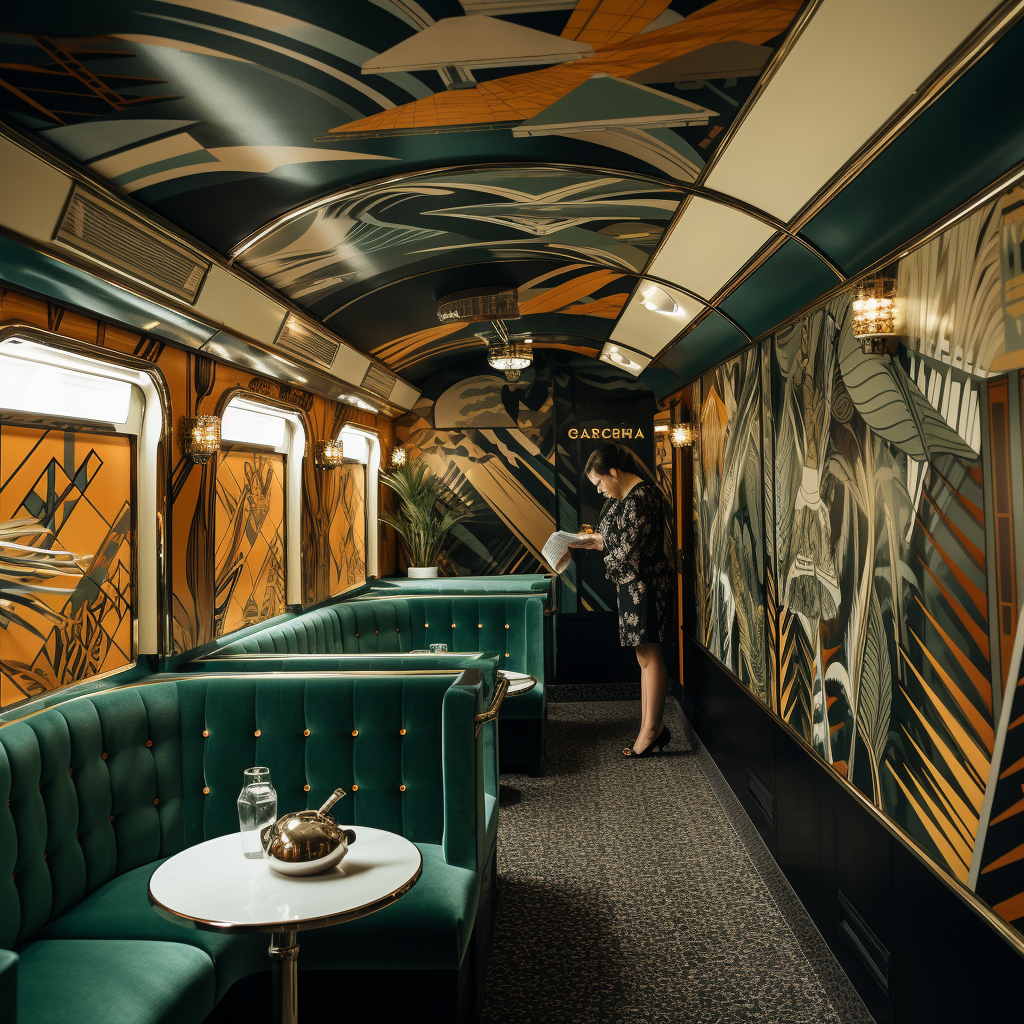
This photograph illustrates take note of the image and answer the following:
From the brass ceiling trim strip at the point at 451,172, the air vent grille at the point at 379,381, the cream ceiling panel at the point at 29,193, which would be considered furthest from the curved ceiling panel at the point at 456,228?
the air vent grille at the point at 379,381

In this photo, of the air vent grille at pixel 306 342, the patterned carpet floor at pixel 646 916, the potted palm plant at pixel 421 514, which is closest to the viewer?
the patterned carpet floor at pixel 646 916

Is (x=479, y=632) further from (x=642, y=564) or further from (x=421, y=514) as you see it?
(x=421, y=514)

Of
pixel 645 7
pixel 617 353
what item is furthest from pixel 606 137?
pixel 617 353

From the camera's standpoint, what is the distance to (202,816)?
2885 mm

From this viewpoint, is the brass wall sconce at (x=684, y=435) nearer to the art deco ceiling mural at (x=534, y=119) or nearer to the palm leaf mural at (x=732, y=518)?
the palm leaf mural at (x=732, y=518)

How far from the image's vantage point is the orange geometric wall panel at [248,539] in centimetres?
401

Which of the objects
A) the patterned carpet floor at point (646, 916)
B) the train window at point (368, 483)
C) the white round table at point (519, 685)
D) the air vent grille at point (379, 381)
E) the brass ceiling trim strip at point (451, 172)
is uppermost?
the brass ceiling trim strip at point (451, 172)

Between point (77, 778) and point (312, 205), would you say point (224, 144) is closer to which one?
point (312, 205)

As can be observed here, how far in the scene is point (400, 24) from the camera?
5.99ft

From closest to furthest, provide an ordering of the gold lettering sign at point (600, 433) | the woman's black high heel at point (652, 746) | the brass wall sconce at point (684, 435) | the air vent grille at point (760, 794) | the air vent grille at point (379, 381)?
the air vent grille at point (760, 794) < the woman's black high heel at point (652, 746) < the air vent grille at point (379, 381) < the brass wall sconce at point (684, 435) < the gold lettering sign at point (600, 433)

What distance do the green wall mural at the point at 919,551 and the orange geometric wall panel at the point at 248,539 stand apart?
2.72 metres

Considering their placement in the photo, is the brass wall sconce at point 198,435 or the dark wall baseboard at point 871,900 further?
the brass wall sconce at point 198,435

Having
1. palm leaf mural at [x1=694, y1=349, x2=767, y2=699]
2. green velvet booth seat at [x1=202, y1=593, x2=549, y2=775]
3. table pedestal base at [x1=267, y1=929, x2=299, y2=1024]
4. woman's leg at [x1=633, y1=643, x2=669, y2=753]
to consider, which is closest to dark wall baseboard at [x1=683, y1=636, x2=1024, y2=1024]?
palm leaf mural at [x1=694, y1=349, x2=767, y2=699]

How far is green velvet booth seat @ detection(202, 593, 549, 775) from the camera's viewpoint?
4926 millimetres
